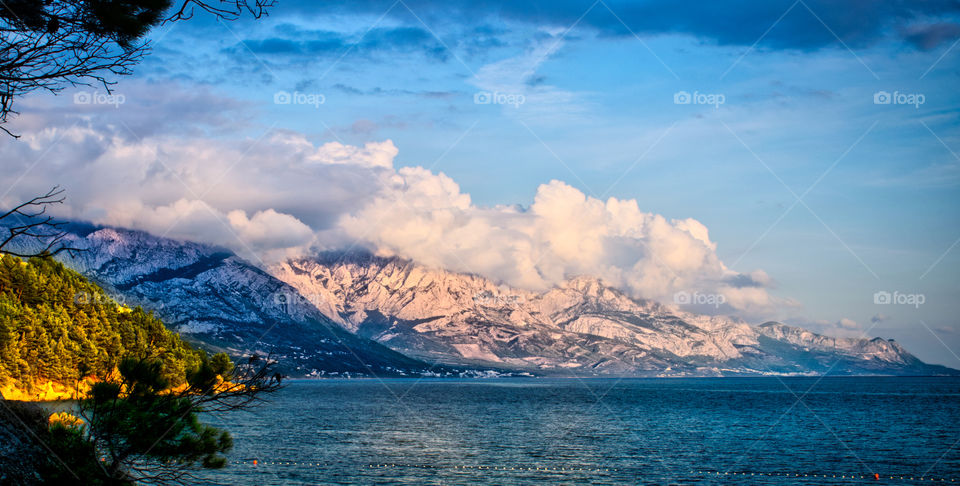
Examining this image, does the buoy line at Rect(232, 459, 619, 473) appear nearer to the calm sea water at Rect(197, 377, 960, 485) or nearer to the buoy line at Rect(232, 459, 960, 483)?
the buoy line at Rect(232, 459, 960, 483)

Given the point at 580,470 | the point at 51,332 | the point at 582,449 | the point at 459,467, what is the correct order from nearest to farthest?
the point at 580,470
the point at 459,467
the point at 51,332
the point at 582,449

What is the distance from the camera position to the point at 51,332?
9094 cm

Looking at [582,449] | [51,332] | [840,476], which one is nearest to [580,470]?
[582,449]

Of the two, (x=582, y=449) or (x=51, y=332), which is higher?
(x=51, y=332)

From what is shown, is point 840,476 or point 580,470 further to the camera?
point 580,470

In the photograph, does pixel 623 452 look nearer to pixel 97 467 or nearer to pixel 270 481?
pixel 270 481

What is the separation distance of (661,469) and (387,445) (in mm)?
35408

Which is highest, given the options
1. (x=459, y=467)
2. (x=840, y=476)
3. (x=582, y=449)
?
(x=840, y=476)

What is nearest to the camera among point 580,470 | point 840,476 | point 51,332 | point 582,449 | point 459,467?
point 840,476

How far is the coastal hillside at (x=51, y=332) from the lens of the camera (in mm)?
84000

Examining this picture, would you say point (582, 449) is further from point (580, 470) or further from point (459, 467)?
point (459, 467)

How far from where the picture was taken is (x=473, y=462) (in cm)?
7919

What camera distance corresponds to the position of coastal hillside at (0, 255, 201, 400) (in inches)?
3307

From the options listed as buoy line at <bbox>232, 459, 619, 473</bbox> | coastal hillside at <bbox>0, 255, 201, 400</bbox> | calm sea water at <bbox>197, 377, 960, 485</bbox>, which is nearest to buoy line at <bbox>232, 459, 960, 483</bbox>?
buoy line at <bbox>232, 459, 619, 473</bbox>
